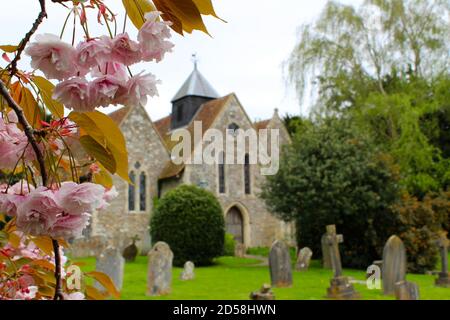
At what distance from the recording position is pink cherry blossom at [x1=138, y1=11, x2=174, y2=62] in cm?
→ 105

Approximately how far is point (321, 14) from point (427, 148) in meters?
6.28

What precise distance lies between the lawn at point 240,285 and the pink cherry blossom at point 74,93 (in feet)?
24.9

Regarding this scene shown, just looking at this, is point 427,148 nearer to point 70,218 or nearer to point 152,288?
point 152,288

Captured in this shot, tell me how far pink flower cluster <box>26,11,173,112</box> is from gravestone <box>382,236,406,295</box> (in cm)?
1000

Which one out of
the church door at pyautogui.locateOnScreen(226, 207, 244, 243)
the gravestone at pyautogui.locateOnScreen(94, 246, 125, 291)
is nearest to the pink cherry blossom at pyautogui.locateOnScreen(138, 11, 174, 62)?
the gravestone at pyautogui.locateOnScreen(94, 246, 125, 291)

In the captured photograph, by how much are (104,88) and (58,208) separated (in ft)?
0.81

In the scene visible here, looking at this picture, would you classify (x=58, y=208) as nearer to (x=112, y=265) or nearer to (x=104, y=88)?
(x=104, y=88)

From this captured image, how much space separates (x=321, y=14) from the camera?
65.9ft

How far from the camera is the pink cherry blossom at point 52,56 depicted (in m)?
1.04

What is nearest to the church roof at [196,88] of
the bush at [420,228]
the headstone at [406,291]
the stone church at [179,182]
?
the stone church at [179,182]

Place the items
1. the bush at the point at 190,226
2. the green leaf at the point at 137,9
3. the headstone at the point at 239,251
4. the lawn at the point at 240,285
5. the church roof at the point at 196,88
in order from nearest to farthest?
the green leaf at the point at 137,9 < the lawn at the point at 240,285 < the bush at the point at 190,226 < the headstone at the point at 239,251 < the church roof at the point at 196,88

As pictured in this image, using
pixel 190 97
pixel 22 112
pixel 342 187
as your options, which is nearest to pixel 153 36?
pixel 22 112

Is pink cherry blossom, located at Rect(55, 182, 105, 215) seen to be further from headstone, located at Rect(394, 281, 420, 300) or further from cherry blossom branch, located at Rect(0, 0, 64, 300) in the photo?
headstone, located at Rect(394, 281, 420, 300)

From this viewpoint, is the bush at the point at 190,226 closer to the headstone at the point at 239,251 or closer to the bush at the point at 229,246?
the bush at the point at 229,246
